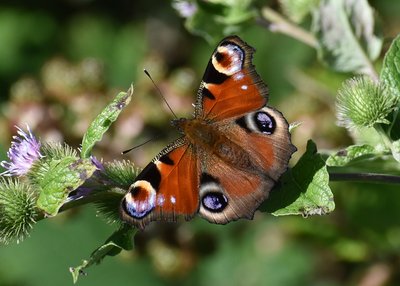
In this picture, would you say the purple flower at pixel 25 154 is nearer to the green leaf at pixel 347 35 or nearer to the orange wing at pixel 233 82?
the orange wing at pixel 233 82

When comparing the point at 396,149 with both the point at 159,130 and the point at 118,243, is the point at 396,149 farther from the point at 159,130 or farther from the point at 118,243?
the point at 159,130

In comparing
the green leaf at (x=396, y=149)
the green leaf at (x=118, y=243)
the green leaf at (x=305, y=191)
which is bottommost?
the green leaf at (x=118, y=243)

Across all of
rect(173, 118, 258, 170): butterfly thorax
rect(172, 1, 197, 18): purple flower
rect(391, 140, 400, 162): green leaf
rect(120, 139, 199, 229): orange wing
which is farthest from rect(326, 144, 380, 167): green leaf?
rect(172, 1, 197, 18): purple flower

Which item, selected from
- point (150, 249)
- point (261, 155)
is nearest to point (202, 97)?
point (261, 155)

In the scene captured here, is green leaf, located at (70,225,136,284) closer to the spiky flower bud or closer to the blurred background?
the spiky flower bud

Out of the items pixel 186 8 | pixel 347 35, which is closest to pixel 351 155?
pixel 347 35

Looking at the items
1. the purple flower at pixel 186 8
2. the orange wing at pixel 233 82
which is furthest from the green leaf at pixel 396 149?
the purple flower at pixel 186 8

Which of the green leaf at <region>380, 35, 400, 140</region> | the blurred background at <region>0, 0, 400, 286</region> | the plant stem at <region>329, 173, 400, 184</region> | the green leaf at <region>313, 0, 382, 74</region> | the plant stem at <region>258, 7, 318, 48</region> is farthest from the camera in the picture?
the blurred background at <region>0, 0, 400, 286</region>
